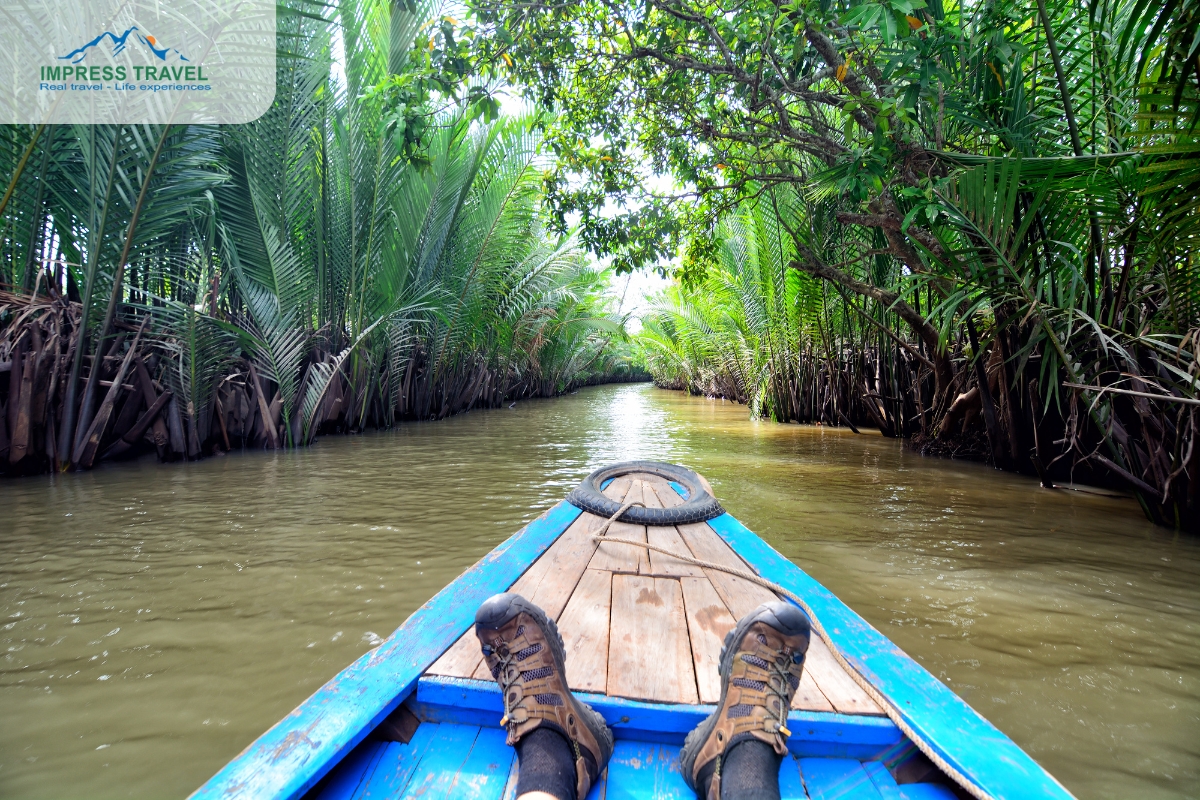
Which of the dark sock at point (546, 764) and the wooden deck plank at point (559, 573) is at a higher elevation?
the wooden deck plank at point (559, 573)

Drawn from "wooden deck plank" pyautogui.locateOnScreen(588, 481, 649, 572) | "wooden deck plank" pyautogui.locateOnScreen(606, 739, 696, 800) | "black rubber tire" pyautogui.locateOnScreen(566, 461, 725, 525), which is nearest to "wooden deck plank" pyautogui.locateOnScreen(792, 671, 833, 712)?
"wooden deck plank" pyautogui.locateOnScreen(606, 739, 696, 800)

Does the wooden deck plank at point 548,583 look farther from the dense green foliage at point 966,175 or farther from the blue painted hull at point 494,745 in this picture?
the dense green foliage at point 966,175

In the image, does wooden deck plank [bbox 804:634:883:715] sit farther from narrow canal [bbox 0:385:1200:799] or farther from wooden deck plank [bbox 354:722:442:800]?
wooden deck plank [bbox 354:722:442:800]

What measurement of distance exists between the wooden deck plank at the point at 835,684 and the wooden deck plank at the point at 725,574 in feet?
0.85

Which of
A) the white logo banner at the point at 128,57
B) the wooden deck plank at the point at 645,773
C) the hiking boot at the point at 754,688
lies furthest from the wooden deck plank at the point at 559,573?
the white logo banner at the point at 128,57

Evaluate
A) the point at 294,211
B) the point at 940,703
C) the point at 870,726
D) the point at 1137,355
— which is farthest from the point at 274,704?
the point at 294,211

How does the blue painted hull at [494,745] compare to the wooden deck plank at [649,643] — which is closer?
the blue painted hull at [494,745]

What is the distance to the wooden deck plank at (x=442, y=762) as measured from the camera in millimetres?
1095

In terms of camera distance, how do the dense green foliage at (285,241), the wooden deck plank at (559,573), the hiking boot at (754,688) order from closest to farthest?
the hiking boot at (754,688)
the wooden deck plank at (559,573)
the dense green foliage at (285,241)

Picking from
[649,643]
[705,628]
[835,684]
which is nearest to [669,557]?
[705,628]

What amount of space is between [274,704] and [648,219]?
6145 mm

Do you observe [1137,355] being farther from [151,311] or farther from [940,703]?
[151,311]

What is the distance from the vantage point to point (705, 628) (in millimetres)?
1644

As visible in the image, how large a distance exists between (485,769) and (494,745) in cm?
8
